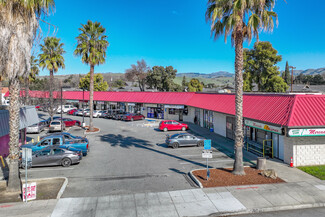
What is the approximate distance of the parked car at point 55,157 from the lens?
57.2 feet

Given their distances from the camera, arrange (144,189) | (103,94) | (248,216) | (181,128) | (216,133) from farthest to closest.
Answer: (103,94)
(181,128)
(216,133)
(144,189)
(248,216)

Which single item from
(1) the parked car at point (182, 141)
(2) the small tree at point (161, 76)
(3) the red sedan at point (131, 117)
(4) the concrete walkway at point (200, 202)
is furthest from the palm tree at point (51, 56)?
(2) the small tree at point (161, 76)

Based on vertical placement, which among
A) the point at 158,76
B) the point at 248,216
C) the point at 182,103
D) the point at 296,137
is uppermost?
the point at 158,76

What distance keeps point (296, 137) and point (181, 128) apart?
1815 centimetres

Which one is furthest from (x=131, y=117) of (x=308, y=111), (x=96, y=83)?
(x=96, y=83)

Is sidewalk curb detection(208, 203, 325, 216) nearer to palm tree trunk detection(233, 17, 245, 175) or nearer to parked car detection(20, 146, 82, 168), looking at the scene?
palm tree trunk detection(233, 17, 245, 175)

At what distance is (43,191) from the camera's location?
12977mm

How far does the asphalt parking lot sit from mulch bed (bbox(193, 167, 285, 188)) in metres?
0.81

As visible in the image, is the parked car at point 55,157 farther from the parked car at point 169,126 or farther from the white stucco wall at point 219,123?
the white stucco wall at point 219,123

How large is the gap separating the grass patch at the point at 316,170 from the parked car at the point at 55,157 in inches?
644

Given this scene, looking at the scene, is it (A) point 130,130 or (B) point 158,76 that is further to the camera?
(B) point 158,76

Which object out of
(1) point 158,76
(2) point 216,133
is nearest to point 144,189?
(2) point 216,133

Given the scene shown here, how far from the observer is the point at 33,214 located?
10.6 metres

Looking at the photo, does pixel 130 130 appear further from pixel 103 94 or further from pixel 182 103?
pixel 103 94
